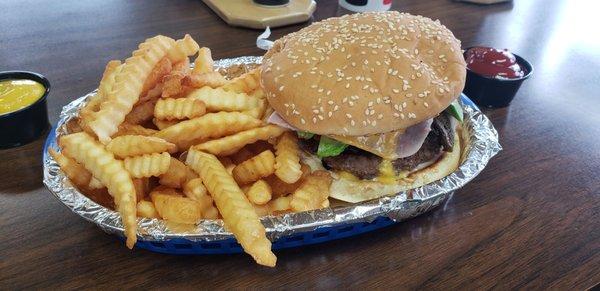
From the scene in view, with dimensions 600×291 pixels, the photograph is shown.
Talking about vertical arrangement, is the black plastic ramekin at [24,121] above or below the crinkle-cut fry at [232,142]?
below

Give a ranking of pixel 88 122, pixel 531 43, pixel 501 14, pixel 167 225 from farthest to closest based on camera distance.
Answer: pixel 501 14 < pixel 531 43 < pixel 88 122 < pixel 167 225

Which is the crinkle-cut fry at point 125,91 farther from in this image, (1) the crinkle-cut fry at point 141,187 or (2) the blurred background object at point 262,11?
(2) the blurred background object at point 262,11

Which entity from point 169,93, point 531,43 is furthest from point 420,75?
point 531,43

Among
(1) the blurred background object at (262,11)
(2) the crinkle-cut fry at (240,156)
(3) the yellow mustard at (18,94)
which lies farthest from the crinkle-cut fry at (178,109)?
(1) the blurred background object at (262,11)

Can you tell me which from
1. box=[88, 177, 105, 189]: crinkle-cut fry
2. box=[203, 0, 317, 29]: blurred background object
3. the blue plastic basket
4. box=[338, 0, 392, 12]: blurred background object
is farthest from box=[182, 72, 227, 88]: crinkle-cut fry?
box=[338, 0, 392, 12]: blurred background object

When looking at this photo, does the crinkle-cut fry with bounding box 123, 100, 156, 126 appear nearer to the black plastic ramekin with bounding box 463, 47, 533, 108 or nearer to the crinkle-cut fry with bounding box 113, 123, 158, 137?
the crinkle-cut fry with bounding box 113, 123, 158, 137

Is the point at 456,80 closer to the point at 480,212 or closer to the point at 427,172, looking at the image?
the point at 427,172

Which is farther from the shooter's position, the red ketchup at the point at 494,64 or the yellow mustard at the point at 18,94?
the red ketchup at the point at 494,64
